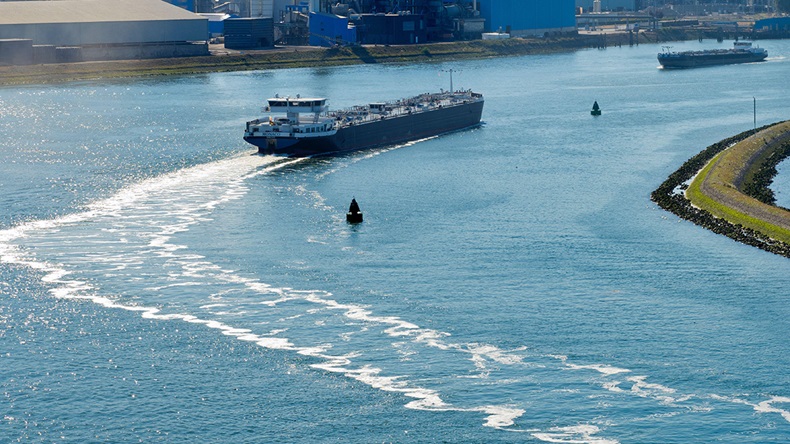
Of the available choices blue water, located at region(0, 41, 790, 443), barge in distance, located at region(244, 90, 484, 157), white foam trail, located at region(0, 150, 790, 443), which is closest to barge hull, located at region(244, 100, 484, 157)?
barge in distance, located at region(244, 90, 484, 157)

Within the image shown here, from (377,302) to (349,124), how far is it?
5174 cm

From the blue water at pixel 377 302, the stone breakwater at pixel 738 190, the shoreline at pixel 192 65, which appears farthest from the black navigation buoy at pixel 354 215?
the shoreline at pixel 192 65

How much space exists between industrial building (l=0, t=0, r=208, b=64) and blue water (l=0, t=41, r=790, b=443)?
73351mm

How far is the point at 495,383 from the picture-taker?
43.9m

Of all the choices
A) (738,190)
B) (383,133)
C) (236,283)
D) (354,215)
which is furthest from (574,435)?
(383,133)

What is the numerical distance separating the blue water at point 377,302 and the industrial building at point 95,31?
73351mm

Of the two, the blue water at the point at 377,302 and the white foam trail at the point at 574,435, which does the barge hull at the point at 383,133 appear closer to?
the blue water at the point at 377,302

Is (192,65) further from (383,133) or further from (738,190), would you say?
(738,190)

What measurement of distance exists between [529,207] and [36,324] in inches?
1308

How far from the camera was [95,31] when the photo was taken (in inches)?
6885

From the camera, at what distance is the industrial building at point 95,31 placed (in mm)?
169500

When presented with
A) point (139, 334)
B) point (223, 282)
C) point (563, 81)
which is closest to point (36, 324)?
point (139, 334)

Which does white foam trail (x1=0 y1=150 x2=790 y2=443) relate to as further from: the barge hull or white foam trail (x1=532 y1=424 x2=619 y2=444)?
the barge hull

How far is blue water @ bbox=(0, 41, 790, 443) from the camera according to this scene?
41.5 metres
